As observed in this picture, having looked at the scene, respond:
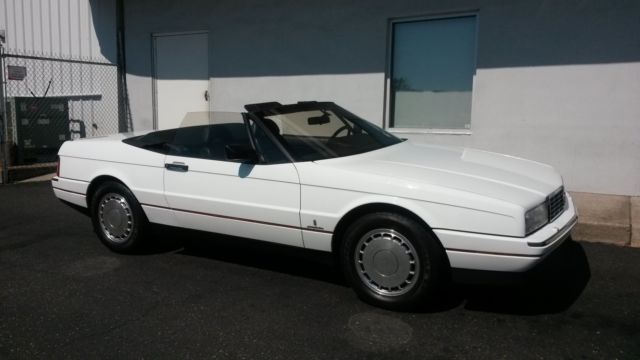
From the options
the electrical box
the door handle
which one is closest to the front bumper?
the door handle

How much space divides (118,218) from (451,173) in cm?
293

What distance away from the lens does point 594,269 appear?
456 centimetres

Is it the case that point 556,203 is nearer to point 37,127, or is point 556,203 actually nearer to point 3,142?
point 3,142

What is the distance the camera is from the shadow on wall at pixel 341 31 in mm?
6883

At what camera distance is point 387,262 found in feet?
12.0

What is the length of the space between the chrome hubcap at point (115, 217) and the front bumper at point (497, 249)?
2.80m

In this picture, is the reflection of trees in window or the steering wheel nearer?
the steering wheel

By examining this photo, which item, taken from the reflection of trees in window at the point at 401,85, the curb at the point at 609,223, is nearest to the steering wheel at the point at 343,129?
the curb at the point at 609,223

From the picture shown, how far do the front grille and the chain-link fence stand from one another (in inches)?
318

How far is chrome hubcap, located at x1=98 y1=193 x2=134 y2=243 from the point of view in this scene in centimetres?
495

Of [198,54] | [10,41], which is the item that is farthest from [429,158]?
[10,41]

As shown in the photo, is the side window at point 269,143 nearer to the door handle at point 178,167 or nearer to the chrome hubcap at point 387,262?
the door handle at point 178,167

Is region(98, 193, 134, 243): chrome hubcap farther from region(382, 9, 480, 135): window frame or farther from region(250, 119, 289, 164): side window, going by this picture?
region(382, 9, 480, 135): window frame

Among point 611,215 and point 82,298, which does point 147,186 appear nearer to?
point 82,298
